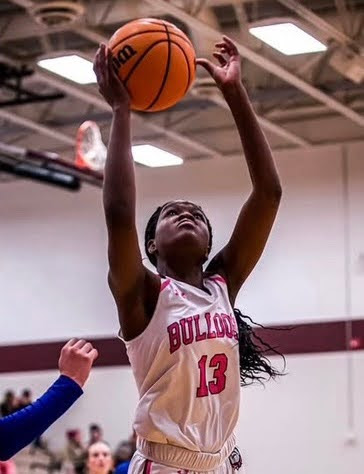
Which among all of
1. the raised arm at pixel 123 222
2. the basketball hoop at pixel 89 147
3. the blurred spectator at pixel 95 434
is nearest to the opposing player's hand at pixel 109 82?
the raised arm at pixel 123 222

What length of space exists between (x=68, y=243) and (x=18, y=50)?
456cm

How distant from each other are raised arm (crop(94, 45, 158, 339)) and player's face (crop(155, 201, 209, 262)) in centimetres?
15

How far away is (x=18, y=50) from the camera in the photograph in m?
14.1

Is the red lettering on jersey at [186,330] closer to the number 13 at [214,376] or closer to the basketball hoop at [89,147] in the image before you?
the number 13 at [214,376]

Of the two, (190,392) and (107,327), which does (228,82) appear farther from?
(107,327)

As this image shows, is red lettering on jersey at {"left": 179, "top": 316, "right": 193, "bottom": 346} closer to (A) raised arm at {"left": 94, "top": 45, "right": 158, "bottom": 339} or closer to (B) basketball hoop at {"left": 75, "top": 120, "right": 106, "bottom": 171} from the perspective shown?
(A) raised arm at {"left": 94, "top": 45, "right": 158, "bottom": 339}

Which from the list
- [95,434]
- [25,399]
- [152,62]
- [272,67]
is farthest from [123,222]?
[25,399]

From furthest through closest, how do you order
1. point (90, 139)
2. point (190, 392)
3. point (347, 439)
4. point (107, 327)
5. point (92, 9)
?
point (107, 327), point (347, 439), point (90, 139), point (92, 9), point (190, 392)

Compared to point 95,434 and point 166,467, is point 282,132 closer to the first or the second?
point 95,434

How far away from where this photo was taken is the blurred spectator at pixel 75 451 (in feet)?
53.9

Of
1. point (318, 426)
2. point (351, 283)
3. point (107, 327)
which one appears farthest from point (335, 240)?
point (107, 327)

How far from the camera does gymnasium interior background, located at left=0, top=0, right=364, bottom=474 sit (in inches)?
558


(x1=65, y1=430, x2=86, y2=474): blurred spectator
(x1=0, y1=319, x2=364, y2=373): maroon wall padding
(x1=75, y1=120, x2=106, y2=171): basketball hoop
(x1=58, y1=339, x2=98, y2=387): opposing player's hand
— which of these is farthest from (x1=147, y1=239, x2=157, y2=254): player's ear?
(x1=65, y1=430, x2=86, y2=474): blurred spectator

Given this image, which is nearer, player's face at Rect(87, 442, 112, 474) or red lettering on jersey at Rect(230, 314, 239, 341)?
red lettering on jersey at Rect(230, 314, 239, 341)
